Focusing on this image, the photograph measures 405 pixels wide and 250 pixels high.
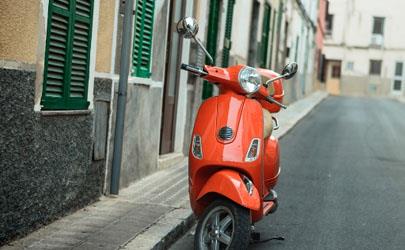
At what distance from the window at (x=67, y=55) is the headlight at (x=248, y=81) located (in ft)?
4.70

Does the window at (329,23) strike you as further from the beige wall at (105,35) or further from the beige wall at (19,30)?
the beige wall at (19,30)

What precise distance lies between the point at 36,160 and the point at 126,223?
3.20ft

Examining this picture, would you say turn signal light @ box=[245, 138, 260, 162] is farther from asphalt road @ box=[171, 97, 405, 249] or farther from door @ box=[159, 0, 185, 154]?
door @ box=[159, 0, 185, 154]

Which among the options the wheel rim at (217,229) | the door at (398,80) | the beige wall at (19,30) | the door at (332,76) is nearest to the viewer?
the beige wall at (19,30)

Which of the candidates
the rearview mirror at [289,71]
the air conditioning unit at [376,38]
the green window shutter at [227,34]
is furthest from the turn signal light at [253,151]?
the air conditioning unit at [376,38]

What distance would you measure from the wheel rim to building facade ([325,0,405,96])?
160ft

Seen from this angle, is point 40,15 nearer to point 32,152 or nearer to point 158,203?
point 32,152

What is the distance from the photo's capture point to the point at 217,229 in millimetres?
5117

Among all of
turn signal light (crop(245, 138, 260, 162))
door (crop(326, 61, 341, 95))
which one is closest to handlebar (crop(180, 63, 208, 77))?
turn signal light (crop(245, 138, 260, 162))

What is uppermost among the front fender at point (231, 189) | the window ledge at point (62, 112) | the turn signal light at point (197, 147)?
the window ledge at point (62, 112)

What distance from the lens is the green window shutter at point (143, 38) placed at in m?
7.83

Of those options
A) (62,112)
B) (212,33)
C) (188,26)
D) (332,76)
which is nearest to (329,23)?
(332,76)

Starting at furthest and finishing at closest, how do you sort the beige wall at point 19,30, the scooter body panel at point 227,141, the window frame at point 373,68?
the window frame at point 373,68 → the scooter body panel at point 227,141 → the beige wall at point 19,30

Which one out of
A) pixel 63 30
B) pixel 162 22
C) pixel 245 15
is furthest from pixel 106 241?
pixel 245 15
